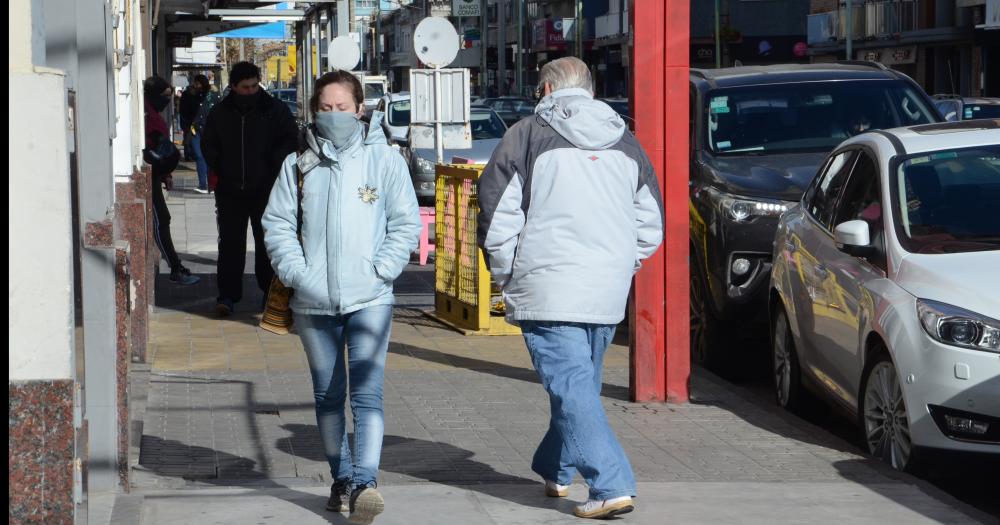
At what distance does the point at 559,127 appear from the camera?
5777 mm

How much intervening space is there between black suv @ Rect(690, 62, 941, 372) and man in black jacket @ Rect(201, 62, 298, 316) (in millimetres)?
3010

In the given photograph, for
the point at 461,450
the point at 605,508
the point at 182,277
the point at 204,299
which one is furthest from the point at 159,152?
the point at 605,508

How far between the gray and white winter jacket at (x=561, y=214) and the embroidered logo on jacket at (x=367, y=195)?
394mm

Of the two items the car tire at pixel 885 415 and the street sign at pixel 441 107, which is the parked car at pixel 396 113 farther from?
the car tire at pixel 885 415

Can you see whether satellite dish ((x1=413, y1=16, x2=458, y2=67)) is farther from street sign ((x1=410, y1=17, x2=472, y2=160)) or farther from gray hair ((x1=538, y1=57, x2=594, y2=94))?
gray hair ((x1=538, y1=57, x2=594, y2=94))

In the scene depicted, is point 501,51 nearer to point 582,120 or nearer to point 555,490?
point 555,490

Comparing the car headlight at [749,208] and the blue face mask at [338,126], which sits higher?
the blue face mask at [338,126]

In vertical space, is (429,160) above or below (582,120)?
below

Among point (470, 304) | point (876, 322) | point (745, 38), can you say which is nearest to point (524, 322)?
point (876, 322)

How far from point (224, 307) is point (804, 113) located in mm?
4358

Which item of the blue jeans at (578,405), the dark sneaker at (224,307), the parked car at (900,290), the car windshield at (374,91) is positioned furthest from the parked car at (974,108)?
the car windshield at (374,91)

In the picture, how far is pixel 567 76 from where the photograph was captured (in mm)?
5930

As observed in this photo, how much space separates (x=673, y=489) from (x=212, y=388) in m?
3.27

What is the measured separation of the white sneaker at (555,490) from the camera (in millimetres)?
6117
